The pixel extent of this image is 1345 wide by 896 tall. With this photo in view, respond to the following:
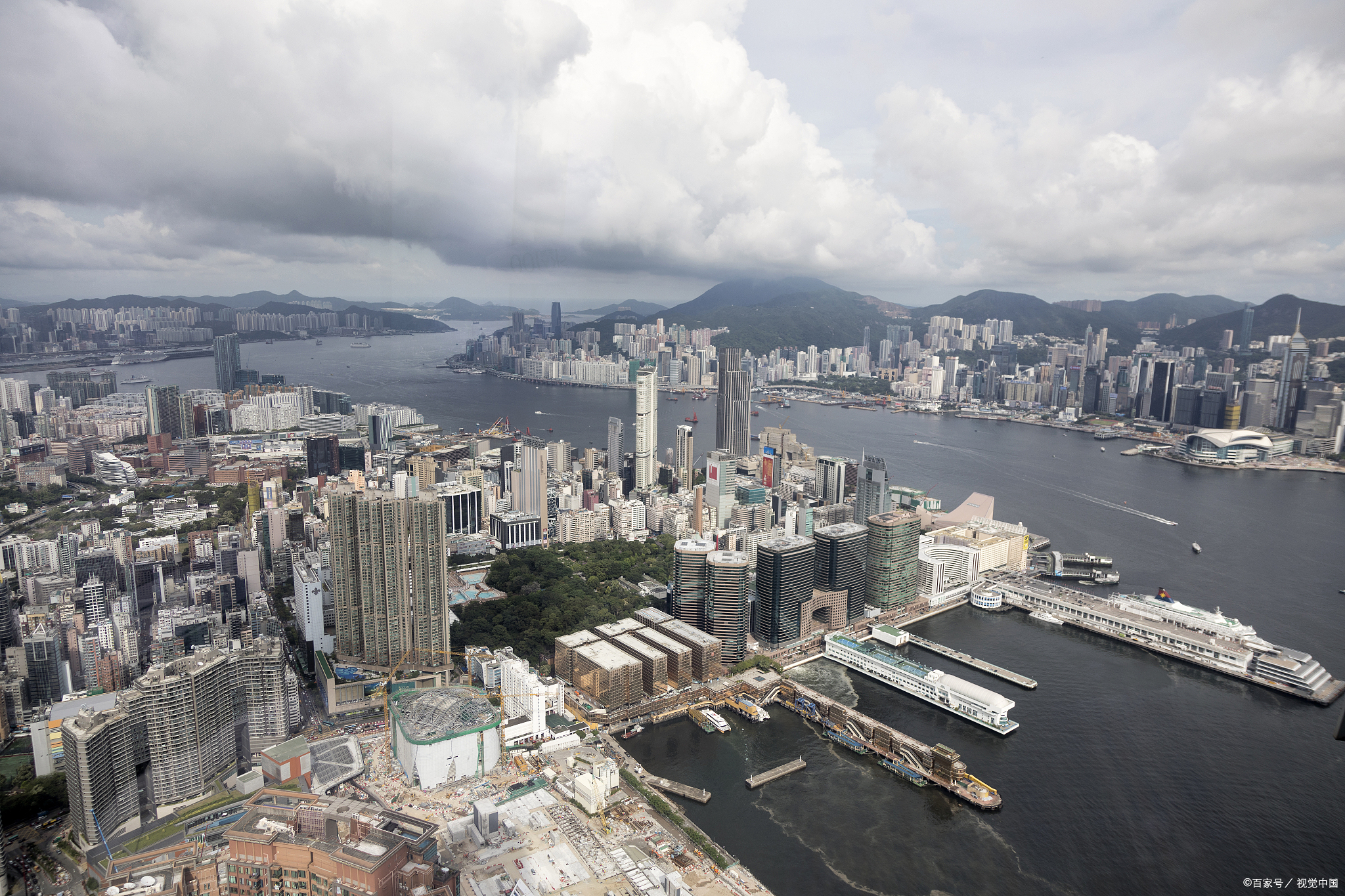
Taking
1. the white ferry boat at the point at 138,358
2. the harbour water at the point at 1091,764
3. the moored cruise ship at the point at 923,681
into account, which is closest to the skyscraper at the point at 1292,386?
the harbour water at the point at 1091,764

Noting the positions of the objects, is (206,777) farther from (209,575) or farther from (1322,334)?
(1322,334)

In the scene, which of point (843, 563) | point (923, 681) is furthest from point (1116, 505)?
point (923, 681)

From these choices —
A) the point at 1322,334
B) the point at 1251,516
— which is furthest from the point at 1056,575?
the point at 1322,334

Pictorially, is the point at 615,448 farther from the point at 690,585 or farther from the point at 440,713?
the point at 440,713

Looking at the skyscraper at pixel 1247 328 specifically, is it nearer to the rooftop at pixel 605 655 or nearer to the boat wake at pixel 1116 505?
the boat wake at pixel 1116 505

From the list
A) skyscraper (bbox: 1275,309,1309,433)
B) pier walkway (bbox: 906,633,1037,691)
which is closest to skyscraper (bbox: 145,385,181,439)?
pier walkway (bbox: 906,633,1037,691)

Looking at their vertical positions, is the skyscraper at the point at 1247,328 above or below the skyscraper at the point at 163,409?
above

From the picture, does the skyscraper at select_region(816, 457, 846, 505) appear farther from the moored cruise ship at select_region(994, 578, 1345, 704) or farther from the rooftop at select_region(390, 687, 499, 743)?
the rooftop at select_region(390, 687, 499, 743)
